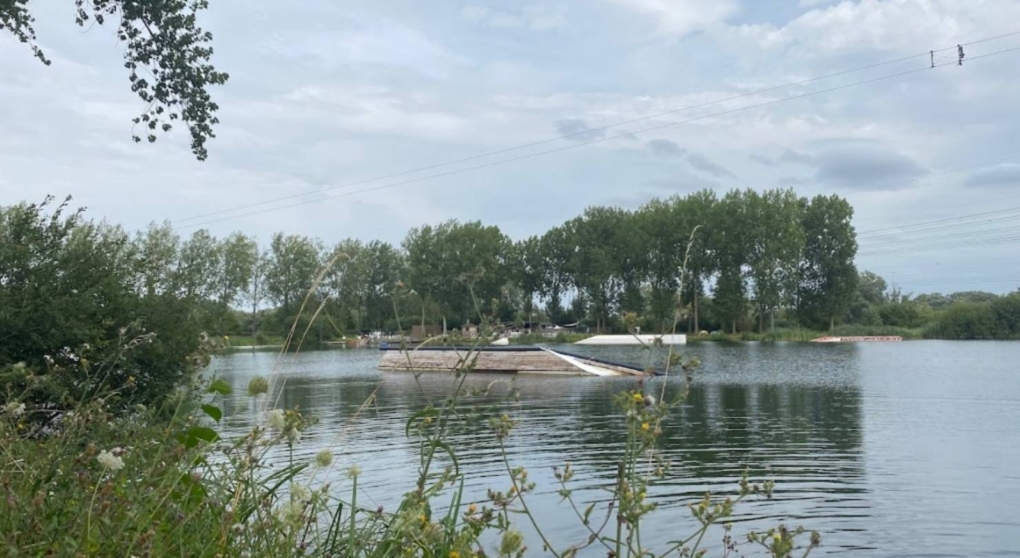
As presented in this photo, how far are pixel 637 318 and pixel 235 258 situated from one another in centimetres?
8931

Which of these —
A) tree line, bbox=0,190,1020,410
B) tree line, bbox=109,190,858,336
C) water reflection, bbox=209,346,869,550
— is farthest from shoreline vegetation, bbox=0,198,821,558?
tree line, bbox=109,190,858,336

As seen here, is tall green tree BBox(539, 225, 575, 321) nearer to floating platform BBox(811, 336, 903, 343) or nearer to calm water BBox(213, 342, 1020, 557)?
floating platform BBox(811, 336, 903, 343)

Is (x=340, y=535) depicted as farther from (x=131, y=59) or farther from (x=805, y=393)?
(x=805, y=393)

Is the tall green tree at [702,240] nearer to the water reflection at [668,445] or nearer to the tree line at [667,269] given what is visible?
the tree line at [667,269]

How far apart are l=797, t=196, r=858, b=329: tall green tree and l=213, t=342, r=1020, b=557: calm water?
5438cm

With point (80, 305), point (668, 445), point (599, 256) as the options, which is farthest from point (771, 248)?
point (80, 305)

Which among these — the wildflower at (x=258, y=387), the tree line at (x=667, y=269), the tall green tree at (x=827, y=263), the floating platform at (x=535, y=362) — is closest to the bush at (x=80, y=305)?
the wildflower at (x=258, y=387)

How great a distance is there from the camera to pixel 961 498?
10273mm

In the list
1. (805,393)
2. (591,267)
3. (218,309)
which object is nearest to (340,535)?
(218,309)

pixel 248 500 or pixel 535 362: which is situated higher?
pixel 248 500

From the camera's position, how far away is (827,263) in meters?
80.7

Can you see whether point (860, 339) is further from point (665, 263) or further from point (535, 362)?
point (535, 362)

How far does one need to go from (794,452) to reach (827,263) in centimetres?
7155

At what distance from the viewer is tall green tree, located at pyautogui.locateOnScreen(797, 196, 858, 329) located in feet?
263
